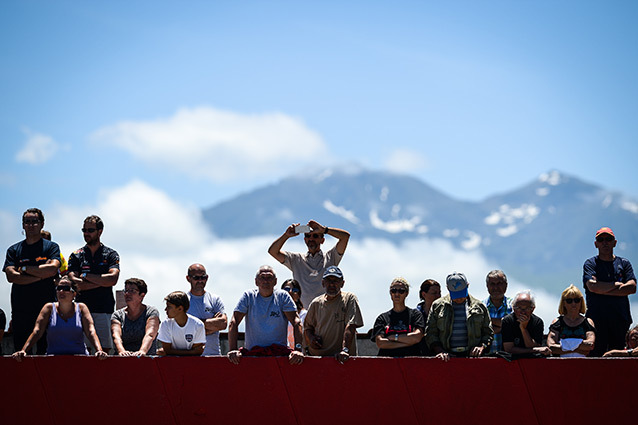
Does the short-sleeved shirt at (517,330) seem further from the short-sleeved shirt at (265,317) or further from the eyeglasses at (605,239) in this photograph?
the short-sleeved shirt at (265,317)

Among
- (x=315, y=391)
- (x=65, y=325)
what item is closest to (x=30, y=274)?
(x=65, y=325)

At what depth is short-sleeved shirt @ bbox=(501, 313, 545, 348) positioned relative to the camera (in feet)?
29.1

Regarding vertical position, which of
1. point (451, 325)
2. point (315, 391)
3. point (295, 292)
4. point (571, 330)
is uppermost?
point (295, 292)

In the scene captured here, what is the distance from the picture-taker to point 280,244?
434 inches

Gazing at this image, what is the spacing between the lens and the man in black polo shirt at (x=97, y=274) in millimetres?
10695

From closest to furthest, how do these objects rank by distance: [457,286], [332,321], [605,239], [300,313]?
[457,286] → [332,321] → [605,239] → [300,313]

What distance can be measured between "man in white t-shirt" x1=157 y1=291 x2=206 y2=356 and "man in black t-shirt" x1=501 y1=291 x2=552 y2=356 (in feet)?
12.5

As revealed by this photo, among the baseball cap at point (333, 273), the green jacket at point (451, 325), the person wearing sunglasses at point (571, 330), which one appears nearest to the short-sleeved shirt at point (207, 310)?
the baseball cap at point (333, 273)

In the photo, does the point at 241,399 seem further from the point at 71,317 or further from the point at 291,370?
the point at 71,317

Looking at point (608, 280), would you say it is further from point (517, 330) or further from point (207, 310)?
point (207, 310)

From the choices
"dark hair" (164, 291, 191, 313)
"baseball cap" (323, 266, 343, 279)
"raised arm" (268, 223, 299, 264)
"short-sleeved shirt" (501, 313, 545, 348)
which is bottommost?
"short-sleeved shirt" (501, 313, 545, 348)

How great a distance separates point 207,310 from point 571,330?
4908 mm

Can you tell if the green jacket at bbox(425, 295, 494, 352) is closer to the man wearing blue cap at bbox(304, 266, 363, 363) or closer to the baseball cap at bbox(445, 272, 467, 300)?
the baseball cap at bbox(445, 272, 467, 300)

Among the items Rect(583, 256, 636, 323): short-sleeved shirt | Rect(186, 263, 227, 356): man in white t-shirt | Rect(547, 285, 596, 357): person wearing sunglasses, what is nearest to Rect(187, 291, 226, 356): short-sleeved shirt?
Rect(186, 263, 227, 356): man in white t-shirt
